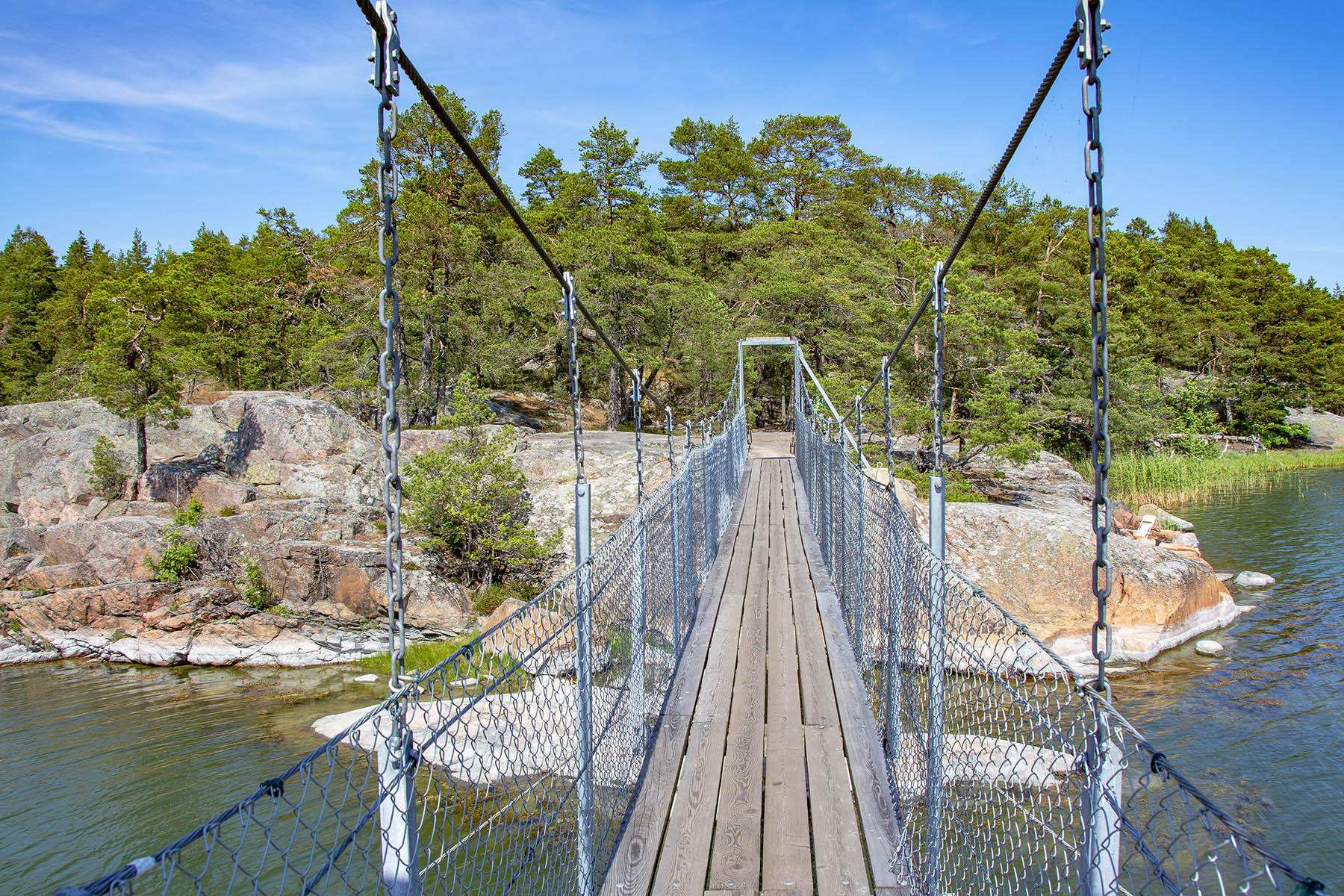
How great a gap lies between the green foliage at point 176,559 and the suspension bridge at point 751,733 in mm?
9788

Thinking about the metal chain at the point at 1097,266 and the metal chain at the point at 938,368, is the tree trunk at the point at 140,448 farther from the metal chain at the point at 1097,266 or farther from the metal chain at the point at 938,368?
the metal chain at the point at 1097,266

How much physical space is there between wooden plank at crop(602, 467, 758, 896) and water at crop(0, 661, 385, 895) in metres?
5.60

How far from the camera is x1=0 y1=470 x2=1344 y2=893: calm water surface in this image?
6.52 metres

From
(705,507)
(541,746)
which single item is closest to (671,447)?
(705,507)

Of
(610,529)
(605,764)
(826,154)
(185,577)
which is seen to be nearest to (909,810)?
(605,764)

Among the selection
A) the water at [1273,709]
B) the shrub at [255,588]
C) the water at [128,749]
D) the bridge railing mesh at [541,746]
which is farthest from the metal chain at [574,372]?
the shrub at [255,588]

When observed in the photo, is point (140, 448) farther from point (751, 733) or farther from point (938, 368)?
point (938, 368)

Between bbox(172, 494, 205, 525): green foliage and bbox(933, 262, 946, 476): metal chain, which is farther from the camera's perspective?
bbox(172, 494, 205, 525): green foliage

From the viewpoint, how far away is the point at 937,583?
2352 mm

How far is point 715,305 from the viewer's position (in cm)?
2050

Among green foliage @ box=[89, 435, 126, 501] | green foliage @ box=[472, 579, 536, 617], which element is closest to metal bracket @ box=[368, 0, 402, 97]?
green foliage @ box=[472, 579, 536, 617]

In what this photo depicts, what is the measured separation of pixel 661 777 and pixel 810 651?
153 centimetres

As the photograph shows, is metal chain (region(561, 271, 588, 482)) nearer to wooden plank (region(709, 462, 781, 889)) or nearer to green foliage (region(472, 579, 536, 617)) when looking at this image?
wooden plank (region(709, 462, 781, 889))

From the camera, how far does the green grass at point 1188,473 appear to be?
19.5 metres
